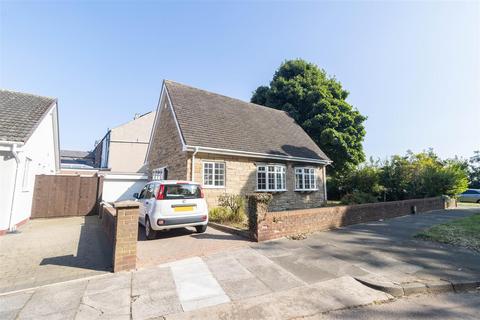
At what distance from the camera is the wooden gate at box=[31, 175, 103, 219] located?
1173cm

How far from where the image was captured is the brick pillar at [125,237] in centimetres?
482

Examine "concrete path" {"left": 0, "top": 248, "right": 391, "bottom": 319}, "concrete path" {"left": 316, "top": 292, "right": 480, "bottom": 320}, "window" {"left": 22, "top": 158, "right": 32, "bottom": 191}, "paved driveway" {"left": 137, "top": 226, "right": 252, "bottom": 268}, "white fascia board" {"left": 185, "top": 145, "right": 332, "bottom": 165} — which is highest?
"white fascia board" {"left": 185, "top": 145, "right": 332, "bottom": 165}

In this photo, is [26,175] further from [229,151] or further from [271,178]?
[271,178]

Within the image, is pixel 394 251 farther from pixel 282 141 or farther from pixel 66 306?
pixel 282 141

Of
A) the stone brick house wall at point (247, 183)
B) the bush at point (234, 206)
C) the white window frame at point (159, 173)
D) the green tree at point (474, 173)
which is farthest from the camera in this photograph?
the green tree at point (474, 173)

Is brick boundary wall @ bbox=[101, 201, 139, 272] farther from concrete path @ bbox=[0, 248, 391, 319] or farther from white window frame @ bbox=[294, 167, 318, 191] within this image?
white window frame @ bbox=[294, 167, 318, 191]

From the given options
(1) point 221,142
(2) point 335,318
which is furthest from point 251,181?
(2) point 335,318

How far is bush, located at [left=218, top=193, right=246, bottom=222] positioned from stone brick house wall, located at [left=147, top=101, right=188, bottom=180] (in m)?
2.29

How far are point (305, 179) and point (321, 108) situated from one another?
953 centimetres

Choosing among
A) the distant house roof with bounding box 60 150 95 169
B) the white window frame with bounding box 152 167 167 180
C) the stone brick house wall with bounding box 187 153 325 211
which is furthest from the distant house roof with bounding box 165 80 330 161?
the distant house roof with bounding box 60 150 95 169

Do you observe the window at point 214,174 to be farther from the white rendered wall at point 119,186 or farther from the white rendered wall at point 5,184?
the white rendered wall at point 119,186

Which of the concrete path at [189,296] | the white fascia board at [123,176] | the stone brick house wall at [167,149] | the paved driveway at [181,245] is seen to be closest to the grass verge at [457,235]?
the concrete path at [189,296]

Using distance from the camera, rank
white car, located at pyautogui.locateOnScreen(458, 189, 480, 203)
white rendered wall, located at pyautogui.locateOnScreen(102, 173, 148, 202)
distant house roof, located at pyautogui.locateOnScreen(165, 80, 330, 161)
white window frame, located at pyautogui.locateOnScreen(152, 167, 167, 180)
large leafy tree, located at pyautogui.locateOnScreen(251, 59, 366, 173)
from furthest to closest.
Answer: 1. white car, located at pyautogui.locateOnScreen(458, 189, 480, 203)
2. large leafy tree, located at pyautogui.locateOnScreen(251, 59, 366, 173)
3. white rendered wall, located at pyautogui.locateOnScreen(102, 173, 148, 202)
4. white window frame, located at pyautogui.locateOnScreen(152, 167, 167, 180)
5. distant house roof, located at pyautogui.locateOnScreen(165, 80, 330, 161)

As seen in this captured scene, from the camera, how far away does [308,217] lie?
8203 millimetres
